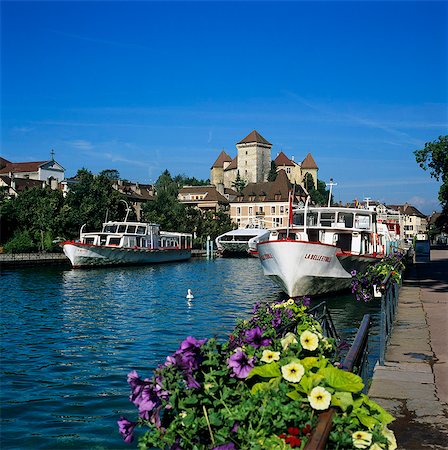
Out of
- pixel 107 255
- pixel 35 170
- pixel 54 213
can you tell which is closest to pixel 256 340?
pixel 107 255

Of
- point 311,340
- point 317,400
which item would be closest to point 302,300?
point 311,340

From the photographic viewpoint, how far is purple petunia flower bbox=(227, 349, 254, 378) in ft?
13.8

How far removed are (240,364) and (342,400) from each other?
0.79 m

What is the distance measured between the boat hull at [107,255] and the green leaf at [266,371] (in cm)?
5858

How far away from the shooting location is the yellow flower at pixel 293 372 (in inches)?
153

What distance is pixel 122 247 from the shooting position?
65.9 metres

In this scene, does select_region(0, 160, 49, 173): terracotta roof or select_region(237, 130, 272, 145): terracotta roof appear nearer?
select_region(0, 160, 49, 173): terracotta roof

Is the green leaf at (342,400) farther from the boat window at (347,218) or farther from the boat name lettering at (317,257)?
the boat window at (347,218)

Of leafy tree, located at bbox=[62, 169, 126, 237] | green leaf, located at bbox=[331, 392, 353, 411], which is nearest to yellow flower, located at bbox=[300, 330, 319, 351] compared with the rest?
green leaf, located at bbox=[331, 392, 353, 411]

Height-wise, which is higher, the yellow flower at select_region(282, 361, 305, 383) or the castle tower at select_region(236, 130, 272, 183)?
the castle tower at select_region(236, 130, 272, 183)

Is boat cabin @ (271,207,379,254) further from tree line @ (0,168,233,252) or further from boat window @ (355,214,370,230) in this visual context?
tree line @ (0,168,233,252)

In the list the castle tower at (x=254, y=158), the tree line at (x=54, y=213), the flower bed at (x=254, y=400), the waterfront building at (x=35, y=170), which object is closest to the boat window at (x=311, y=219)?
the flower bed at (x=254, y=400)

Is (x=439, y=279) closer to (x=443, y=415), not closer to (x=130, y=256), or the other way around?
(x=443, y=415)

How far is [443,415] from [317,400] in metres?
4.37
